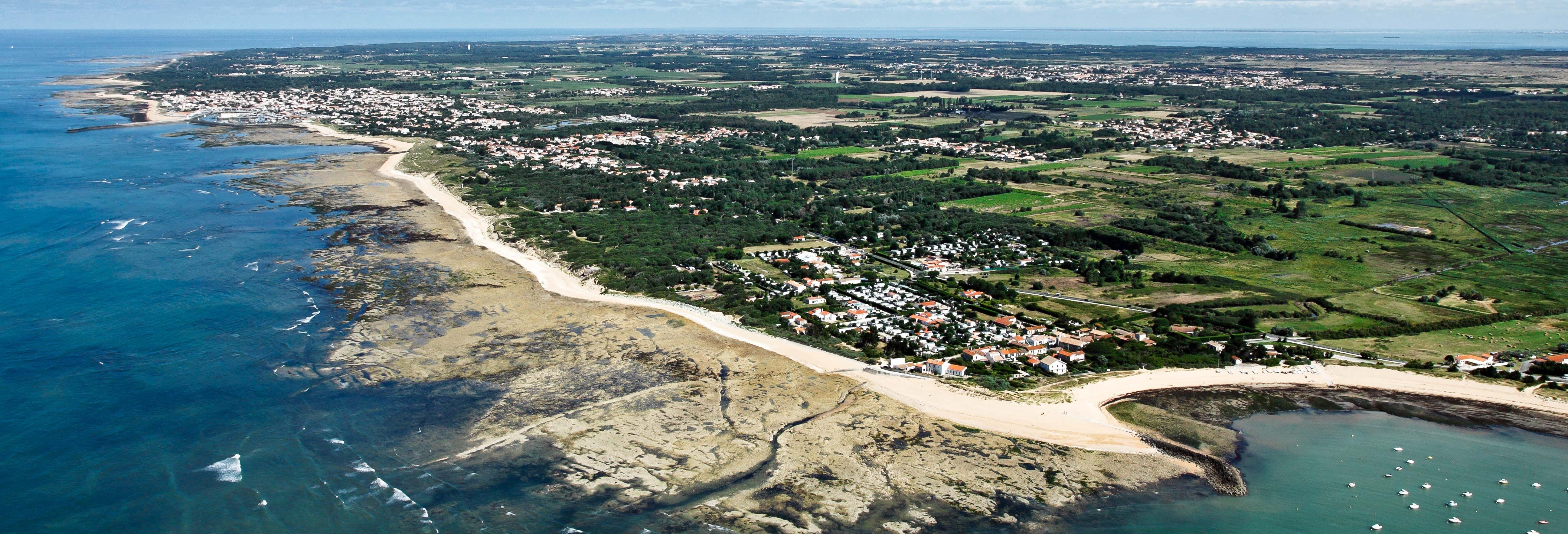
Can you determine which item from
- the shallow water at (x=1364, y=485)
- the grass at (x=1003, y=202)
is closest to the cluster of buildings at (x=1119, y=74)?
the grass at (x=1003, y=202)

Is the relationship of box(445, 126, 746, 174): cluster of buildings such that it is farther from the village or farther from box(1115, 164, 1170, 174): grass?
the village

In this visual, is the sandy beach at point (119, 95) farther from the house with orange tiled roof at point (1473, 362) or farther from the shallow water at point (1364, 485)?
the house with orange tiled roof at point (1473, 362)

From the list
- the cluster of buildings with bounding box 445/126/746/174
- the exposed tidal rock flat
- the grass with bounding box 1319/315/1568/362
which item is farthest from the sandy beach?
the grass with bounding box 1319/315/1568/362

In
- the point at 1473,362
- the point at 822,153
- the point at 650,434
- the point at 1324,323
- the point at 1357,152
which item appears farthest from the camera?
the point at 822,153

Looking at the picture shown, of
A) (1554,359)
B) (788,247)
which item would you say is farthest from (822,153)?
(1554,359)

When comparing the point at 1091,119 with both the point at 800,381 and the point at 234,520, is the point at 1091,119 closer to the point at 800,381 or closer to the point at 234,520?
the point at 800,381

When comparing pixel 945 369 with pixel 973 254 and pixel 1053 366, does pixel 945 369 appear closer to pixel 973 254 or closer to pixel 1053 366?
pixel 1053 366
